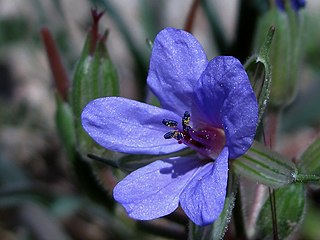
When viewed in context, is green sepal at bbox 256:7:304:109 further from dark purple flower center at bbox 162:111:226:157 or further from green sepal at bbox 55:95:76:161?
green sepal at bbox 55:95:76:161

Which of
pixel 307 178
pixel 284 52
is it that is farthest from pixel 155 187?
pixel 284 52

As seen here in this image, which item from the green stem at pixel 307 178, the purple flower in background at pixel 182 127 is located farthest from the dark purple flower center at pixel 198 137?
the green stem at pixel 307 178

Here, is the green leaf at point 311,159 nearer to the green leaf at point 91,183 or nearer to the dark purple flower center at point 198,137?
the dark purple flower center at point 198,137

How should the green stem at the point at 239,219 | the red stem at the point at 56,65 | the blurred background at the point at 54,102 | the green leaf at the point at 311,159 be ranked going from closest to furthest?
the green stem at the point at 239,219 → the green leaf at the point at 311,159 → the red stem at the point at 56,65 → the blurred background at the point at 54,102

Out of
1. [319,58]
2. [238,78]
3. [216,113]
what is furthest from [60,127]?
[319,58]

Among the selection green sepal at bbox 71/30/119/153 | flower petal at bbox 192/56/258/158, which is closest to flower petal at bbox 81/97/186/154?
flower petal at bbox 192/56/258/158

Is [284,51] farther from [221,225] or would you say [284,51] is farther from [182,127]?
[221,225]

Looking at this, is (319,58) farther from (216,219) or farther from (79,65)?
(216,219)
